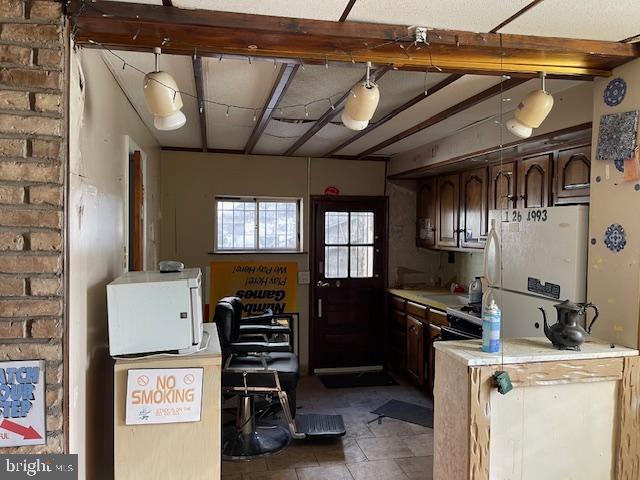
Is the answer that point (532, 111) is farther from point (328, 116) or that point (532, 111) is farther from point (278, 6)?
point (328, 116)

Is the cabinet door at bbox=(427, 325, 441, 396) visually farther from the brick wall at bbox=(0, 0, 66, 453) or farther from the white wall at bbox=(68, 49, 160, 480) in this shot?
the brick wall at bbox=(0, 0, 66, 453)

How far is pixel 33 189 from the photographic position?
4.72 ft

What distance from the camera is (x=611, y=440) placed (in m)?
1.97

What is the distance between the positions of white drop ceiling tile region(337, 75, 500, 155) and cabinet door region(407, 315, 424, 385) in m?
1.70

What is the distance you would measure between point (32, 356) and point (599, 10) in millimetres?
2145

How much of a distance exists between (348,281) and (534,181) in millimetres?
2302

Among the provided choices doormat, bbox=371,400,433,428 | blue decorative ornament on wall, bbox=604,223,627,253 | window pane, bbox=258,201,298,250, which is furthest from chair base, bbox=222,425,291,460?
blue decorative ornament on wall, bbox=604,223,627,253

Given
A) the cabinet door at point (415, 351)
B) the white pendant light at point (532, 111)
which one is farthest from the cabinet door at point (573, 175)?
the cabinet door at point (415, 351)

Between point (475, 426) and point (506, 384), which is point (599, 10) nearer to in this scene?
point (506, 384)

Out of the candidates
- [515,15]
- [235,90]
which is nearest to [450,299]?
[235,90]

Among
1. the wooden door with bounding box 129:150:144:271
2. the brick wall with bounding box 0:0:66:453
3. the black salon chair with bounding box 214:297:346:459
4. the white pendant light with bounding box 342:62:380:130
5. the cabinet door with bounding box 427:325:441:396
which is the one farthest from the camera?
the cabinet door with bounding box 427:325:441:396

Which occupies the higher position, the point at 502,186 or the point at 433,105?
the point at 433,105

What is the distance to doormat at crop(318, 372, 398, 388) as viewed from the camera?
4.53 m

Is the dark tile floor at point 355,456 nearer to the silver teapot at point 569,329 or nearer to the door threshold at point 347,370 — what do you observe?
the door threshold at point 347,370
